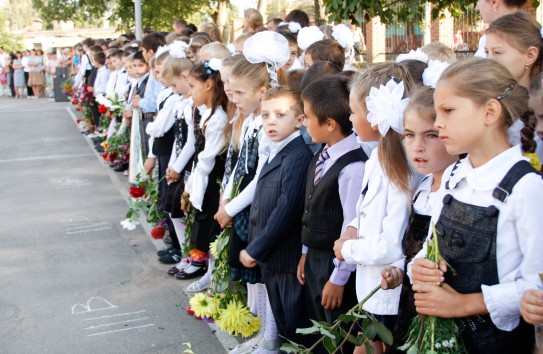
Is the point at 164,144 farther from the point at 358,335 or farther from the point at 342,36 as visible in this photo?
the point at 358,335

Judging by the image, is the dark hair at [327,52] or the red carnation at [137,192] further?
the red carnation at [137,192]

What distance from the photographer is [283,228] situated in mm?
3850

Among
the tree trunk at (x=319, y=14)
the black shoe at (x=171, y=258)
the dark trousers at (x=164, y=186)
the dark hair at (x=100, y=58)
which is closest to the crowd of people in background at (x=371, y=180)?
the black shoe at (x=171, y=258)

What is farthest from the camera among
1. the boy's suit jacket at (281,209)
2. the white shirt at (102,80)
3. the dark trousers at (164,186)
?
the white shirt at (102,80)

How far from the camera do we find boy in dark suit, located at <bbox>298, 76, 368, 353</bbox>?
132 inches

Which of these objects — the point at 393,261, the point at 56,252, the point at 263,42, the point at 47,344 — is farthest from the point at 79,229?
the point at 393,261

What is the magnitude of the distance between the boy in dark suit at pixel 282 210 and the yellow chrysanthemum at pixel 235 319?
502mm

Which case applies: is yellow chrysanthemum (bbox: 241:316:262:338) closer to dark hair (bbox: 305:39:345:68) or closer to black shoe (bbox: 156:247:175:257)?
dark hair (bbox: 305:39:345:68)

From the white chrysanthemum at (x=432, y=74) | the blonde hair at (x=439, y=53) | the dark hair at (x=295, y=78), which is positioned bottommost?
the dark hair at (x=295, y=78)

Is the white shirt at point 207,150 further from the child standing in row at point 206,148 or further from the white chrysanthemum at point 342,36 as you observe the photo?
the white chrysanthemum at point 342,36

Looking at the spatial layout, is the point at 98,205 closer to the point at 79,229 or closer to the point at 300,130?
the point at 79,229

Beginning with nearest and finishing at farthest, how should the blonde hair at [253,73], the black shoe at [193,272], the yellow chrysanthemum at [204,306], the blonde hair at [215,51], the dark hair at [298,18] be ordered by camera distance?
the blonde hair at [253,73] < the yellow chrysanthemum at [204,306] < the blonde hair at [215,51] < the black shoe at [193,272] < the dark hair at [298,18]

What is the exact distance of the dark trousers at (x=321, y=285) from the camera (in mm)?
3402

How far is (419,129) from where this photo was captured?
2.70m
